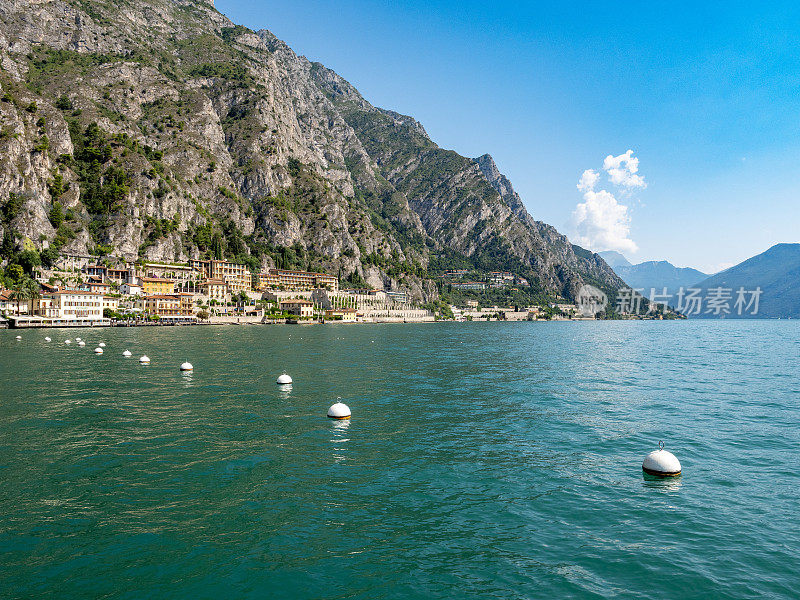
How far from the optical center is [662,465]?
19.3 meters

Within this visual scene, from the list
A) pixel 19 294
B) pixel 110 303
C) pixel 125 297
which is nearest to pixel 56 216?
pixel 125 297

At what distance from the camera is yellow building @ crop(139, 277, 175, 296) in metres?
170

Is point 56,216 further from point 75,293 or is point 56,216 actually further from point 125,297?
point 75,293

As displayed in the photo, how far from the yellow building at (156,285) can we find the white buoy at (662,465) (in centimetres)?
17708

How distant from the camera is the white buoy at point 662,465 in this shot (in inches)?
758

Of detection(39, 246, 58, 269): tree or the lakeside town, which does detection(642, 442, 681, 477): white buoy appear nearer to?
the lakeside town

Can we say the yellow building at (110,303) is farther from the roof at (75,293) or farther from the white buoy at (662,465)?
the white buoy at (662,465)

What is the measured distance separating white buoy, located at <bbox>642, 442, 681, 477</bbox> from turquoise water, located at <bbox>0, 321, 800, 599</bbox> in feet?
1.64

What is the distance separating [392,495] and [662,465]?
11424 millimetres

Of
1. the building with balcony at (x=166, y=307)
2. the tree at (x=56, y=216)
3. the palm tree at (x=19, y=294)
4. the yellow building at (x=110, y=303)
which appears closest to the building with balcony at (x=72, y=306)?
the palm tree at (x=19, y=294)

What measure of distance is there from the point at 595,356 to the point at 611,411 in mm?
43306

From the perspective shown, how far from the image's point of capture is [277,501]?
16.3 m

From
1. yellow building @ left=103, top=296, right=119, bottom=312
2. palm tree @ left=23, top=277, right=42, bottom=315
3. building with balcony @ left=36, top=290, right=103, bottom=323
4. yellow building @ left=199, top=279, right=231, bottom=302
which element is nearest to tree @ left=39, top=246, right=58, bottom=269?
palm tree @ left=23, top=277, right=42, bottom=315

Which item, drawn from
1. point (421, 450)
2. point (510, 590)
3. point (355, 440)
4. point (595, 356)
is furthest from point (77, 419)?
point (595, 356)
